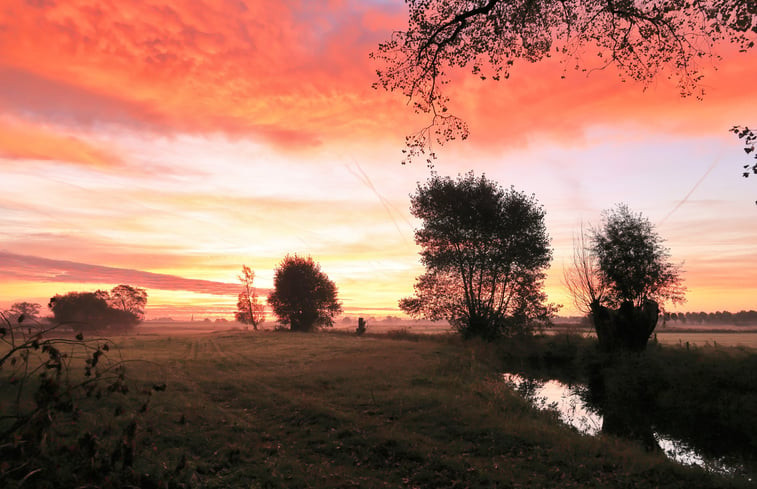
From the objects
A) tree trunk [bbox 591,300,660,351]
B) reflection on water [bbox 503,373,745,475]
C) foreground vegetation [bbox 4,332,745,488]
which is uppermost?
tree trunk [bbox 591,300,660,351]

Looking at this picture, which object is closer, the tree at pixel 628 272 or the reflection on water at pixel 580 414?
the reflection on water at pixel 580 414

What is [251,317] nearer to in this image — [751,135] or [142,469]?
[142,469]

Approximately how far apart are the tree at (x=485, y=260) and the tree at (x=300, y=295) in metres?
31.7

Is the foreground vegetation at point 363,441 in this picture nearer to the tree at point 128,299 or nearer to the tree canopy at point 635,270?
the tree canopy at point 635,270

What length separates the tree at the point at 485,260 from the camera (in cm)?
3862

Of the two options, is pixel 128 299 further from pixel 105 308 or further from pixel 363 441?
pixel 363 441

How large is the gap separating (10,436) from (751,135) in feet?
50.3

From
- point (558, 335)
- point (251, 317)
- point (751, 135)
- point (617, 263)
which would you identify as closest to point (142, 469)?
point (751, 135)

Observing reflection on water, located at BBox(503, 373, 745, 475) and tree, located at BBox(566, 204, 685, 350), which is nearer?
reflection on water, located at BBox(503, 373, 745, 475)

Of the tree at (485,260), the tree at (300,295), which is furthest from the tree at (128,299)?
the tree at (485,260)

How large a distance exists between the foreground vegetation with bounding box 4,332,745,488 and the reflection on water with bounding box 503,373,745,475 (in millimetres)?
1851

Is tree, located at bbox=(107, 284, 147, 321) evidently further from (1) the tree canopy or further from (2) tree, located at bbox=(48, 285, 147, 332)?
(1) the tree canopy

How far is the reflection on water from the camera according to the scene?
44.5ft

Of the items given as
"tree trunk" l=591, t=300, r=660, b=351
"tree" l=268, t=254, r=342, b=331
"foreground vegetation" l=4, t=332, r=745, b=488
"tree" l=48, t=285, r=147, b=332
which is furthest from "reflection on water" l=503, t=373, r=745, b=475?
"tree" l=48, t=285, r=147, b=332
